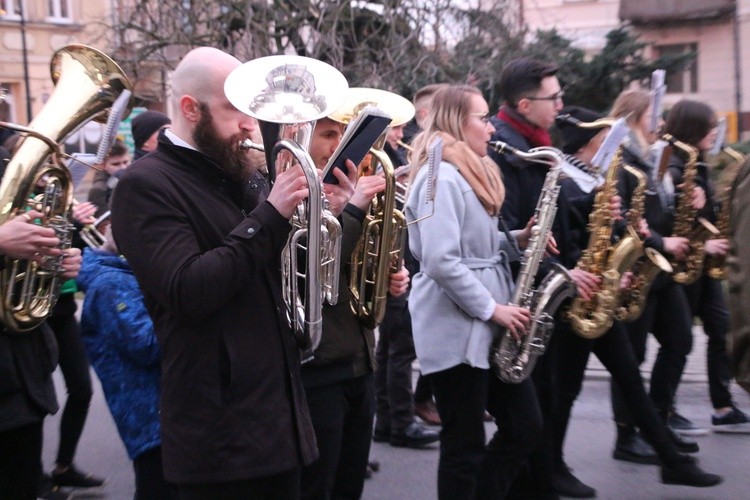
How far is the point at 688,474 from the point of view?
4438 mm

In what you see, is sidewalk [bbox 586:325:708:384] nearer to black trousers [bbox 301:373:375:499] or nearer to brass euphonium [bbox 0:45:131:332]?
black trousers [bbox 301:373:375:499]

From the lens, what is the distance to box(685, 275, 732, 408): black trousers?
5512 millimetres

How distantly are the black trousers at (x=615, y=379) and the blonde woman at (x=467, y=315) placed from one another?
85 centimetres

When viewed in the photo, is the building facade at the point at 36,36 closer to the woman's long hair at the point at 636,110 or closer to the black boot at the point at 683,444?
the woman's long hair at the point at 636,110

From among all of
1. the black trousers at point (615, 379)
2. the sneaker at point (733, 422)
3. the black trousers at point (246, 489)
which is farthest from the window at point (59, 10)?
the black trousers at point (246, 489)

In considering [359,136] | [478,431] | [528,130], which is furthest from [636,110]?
[359,136]

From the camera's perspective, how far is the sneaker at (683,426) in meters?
5.44

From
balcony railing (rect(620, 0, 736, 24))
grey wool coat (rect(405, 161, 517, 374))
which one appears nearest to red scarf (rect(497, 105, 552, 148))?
grey wool coat (rect(405, 161, 517, 374))

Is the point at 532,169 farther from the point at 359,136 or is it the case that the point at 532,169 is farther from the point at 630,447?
the point at 630,447

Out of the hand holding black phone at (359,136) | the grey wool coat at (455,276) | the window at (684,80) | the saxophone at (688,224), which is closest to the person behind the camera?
the hand holding black phone at (359,136)

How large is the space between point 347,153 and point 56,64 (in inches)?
57.1

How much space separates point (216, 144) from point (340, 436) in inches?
45.9

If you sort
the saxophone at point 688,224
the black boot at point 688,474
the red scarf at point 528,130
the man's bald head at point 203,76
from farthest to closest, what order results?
the saxophone at point 688,224 → the black boot at point 688,474 → the red scarf at point 528,130 → the man's bald head at point 203,76

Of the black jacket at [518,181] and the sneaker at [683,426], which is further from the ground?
the black jacket at [518,181]
